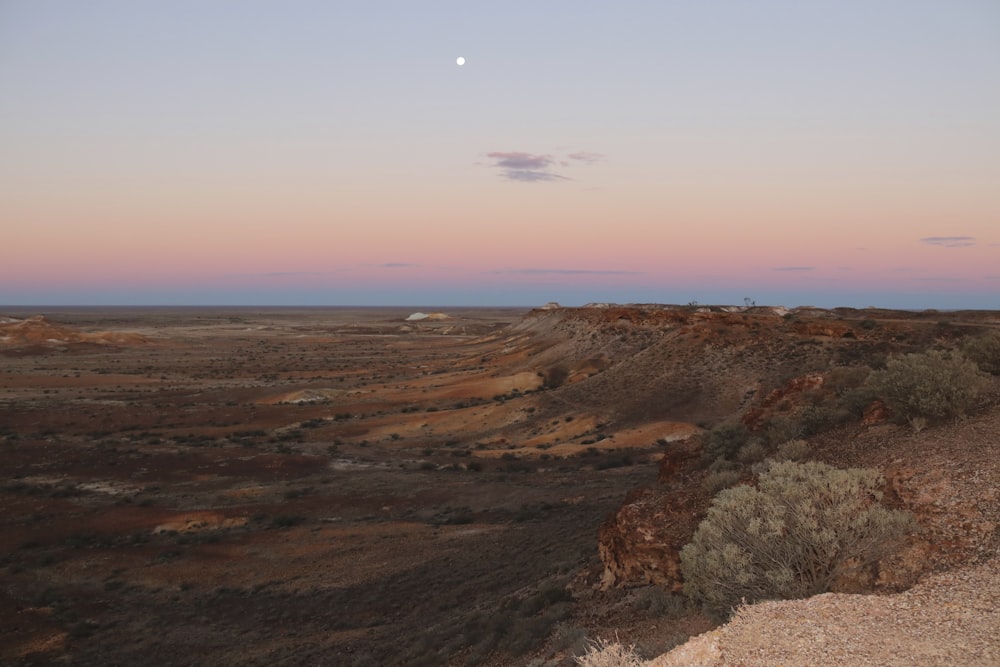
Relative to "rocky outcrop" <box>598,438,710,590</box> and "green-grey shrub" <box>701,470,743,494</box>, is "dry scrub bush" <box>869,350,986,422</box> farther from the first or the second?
"rocky outcrop" <box>598,438,710,590</box>

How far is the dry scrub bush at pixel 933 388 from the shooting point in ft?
33.1

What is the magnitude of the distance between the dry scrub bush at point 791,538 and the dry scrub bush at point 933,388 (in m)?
3.10

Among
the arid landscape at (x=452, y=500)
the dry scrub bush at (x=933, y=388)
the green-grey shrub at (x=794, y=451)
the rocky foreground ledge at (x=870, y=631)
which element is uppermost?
the dry scrub bush at (x=933, y=388)

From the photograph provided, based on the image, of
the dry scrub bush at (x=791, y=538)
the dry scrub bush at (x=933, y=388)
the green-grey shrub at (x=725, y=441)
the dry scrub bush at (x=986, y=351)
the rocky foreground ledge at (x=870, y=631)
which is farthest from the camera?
the dry scrub bush at (x=986, y=351)

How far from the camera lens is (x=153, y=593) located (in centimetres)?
1655

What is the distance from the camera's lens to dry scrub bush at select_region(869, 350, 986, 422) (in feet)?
33.1

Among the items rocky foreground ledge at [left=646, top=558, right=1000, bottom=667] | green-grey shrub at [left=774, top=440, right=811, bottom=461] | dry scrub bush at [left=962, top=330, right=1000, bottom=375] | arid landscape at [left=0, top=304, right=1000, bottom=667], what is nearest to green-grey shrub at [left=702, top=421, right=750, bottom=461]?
arid landscape at [left=0, top=304, right=1000, bottom=667]

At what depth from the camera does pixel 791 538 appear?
7398 millimetres

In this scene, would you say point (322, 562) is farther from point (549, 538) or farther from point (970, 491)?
point (970, 491)

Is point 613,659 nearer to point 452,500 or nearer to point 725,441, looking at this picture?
point 725,441

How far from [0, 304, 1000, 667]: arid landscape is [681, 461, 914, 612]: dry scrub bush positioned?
0.95ft

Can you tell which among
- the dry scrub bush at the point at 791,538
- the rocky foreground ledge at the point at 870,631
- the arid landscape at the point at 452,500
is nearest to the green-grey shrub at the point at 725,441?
the arid landscape at the point at 452,500

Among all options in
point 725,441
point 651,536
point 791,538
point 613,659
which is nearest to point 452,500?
point 725,441

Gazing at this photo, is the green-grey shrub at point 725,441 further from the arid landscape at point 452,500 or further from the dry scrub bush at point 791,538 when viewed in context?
the dry scrub bush at point 791,538
